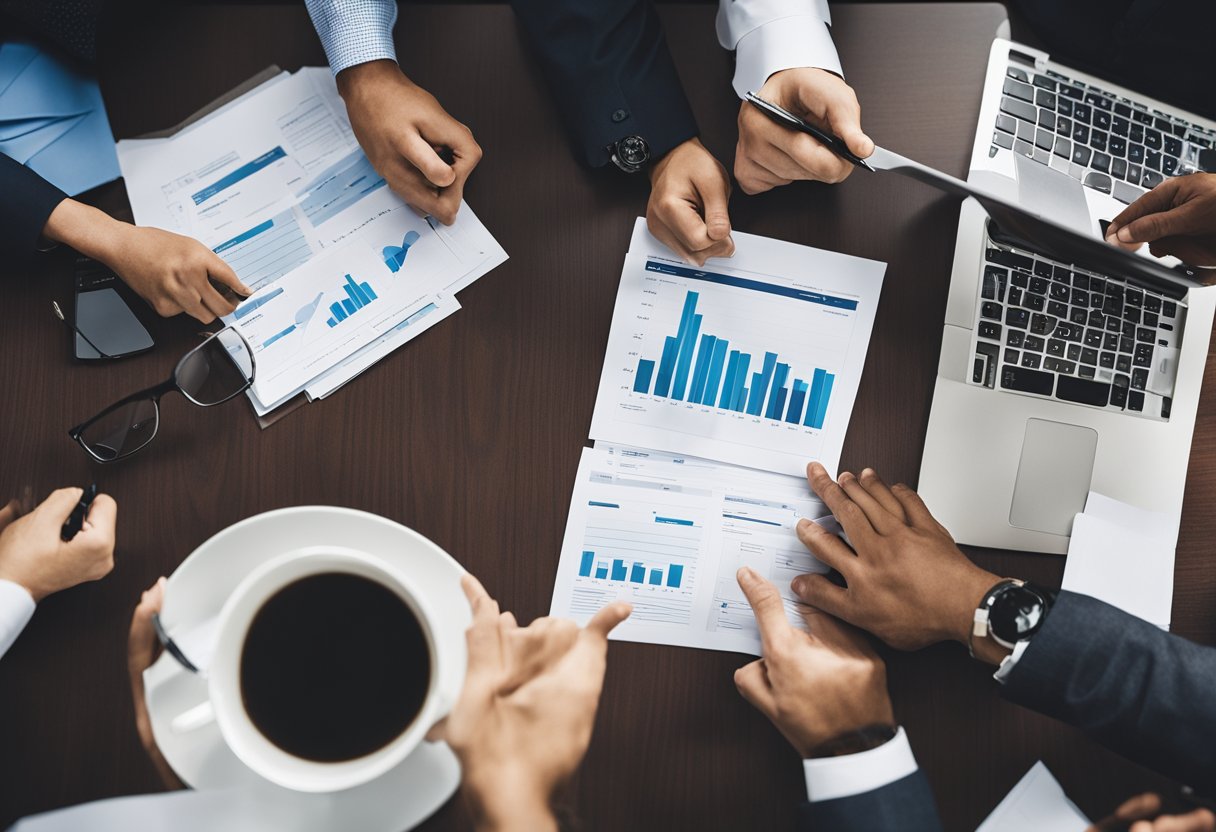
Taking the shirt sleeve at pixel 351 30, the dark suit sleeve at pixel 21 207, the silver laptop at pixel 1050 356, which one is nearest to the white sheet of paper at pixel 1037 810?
the silver laptop at pixel 1050 356

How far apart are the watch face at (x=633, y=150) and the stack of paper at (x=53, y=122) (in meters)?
0.55

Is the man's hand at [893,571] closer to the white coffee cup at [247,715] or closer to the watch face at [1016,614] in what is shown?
the watch face at [1016,614]

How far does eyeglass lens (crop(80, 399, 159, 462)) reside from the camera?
85cm

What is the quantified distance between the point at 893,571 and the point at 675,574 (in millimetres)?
219

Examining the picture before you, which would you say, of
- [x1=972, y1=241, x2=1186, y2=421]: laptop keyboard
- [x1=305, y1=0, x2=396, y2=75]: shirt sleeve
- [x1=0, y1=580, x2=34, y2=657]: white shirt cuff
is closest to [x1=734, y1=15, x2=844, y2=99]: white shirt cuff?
[x1=972, y1=241, x2=1186, y2=421]: laptop keyboard

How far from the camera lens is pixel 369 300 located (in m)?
0.89

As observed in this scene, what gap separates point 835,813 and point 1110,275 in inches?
24.7

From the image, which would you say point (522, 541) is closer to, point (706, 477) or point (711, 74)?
point (706, 477)

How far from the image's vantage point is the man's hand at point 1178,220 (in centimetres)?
85

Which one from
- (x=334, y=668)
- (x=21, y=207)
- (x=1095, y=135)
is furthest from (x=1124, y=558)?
(x=21, y=207)

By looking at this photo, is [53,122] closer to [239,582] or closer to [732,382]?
[239,582]

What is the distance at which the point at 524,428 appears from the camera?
0.89 m

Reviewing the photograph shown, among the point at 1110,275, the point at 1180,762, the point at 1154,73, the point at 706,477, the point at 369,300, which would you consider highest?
the point at 1154,73

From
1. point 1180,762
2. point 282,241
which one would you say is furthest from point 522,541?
point 1180,762
